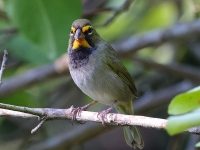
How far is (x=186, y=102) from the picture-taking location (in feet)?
7.13

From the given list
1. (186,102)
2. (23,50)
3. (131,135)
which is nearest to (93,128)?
(23,50)

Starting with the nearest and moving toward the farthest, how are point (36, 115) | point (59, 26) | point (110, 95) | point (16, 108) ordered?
point (16, 108)
point (36, 115)
point (110, 95)
point (59, 26)

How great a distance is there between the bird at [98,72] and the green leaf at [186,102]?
2035 mm

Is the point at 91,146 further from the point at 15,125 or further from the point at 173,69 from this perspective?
the point at 173,69

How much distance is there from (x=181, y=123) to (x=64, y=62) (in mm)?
3615

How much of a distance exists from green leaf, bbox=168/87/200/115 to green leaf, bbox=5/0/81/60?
2.46 metres

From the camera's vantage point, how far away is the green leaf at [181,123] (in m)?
1.97

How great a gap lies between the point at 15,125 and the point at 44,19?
1990 millimetres

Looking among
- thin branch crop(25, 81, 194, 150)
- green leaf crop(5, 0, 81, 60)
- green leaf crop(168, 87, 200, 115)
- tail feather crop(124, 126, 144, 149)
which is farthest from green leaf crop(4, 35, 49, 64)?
green leaf crop(168, 87, 200, 115)

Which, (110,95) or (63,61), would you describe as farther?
(63,61)

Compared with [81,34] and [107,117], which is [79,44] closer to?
[81,34]

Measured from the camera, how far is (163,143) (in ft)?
21.3

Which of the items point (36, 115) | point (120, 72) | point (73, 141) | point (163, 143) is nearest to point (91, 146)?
point (163, 143)

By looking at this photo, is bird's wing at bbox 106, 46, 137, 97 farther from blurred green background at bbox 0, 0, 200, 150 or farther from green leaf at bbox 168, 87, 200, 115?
green leaf at bbox 168, 87, 200, 115
